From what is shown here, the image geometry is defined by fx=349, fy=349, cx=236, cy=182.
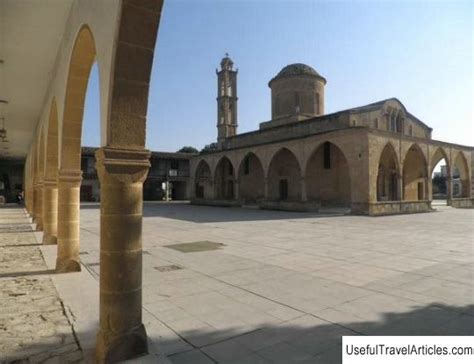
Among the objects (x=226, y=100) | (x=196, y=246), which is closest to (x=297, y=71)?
(x=226, y=100)

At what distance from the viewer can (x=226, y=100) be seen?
129 ft

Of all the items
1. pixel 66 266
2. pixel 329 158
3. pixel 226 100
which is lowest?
pixel 66 266

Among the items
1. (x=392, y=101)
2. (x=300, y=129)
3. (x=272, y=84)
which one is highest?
(x=272, y=84)

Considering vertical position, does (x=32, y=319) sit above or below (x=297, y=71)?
below

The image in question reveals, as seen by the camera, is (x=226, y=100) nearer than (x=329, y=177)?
No

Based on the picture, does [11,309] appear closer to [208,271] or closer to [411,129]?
[208,271]

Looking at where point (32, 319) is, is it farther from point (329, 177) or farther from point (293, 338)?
point (329, 177)

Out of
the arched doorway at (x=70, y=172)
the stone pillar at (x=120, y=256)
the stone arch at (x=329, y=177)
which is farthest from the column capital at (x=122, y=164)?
the stone arch at (x=329, y=177)

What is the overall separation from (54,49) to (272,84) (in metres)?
29.9

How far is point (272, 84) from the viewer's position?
118 feet

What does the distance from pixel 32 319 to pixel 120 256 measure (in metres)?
2.06

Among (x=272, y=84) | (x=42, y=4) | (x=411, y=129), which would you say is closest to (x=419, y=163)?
(x=411, y=129)

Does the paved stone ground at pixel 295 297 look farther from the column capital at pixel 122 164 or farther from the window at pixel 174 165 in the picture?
the window at pixel 174 165

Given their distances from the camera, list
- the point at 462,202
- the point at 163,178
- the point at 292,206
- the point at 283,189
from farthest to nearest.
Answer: the point at 163,178 < the point at 283,189 < the point at 462,202 < the point at 292,206
